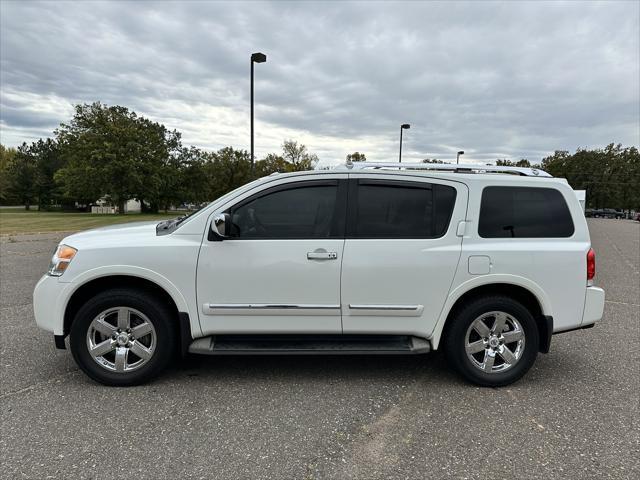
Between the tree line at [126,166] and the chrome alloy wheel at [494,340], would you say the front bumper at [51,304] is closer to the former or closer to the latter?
the chrome alloy wheel at [494,340]

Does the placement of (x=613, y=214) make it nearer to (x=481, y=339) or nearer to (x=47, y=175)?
(x=481, y=339)

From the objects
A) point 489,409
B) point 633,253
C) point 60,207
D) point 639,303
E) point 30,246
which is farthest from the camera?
point 60,207

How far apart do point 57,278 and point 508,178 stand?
3.87 m

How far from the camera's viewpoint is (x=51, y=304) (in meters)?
3.37

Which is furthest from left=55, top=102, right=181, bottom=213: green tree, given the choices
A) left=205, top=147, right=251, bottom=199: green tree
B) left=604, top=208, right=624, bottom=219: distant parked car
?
left=604, top=208, right=624, bottom=219: distant parked car

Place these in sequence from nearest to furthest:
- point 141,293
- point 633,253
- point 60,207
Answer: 1. point 141,293
2. point 633,253
3. point 60,207

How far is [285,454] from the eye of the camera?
2600 millimetres

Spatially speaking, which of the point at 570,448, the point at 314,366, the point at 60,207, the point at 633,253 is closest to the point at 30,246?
the point at 314,366

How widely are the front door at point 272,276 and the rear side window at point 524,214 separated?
4.15 feet

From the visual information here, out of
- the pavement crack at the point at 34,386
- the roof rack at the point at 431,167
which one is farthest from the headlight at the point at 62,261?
the roof rack at the point at 431,167

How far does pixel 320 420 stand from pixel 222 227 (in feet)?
5.37

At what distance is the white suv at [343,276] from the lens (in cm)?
338

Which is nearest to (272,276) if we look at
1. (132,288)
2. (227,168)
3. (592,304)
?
(132,288)

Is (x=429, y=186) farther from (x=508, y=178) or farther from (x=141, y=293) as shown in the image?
(x=141, y=293)
